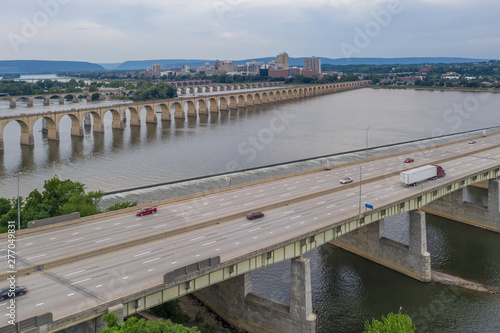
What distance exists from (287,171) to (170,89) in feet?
396

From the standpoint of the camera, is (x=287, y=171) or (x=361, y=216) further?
(x=287, y=171)

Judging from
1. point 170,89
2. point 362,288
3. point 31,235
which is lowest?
point 362,288

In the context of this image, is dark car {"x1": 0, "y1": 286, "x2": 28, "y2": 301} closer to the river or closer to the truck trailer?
the river

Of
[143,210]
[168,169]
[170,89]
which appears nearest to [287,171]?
[168,169]

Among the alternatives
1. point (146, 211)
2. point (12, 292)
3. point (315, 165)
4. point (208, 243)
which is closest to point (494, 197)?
point (315, 165)

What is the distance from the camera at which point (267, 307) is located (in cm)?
3103

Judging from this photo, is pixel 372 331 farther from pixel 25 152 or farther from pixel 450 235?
pixel 25 152

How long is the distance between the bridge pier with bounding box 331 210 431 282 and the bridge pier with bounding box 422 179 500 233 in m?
17.0

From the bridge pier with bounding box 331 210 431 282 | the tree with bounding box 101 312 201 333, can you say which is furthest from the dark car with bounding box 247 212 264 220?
the tree with bounding box 101 312 201 333

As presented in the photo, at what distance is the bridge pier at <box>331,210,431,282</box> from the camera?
131ft

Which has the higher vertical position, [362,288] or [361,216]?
[361,216]

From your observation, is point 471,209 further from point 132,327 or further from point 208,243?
point 132,327

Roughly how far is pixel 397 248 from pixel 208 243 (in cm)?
2081

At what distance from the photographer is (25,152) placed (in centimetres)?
8544
